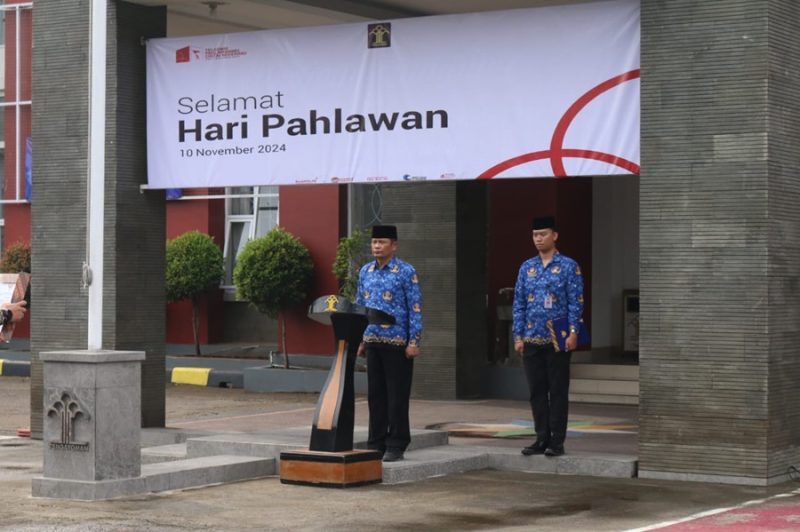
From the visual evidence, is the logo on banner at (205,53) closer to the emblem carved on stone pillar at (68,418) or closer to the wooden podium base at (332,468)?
the wooden podium base at (332,468)

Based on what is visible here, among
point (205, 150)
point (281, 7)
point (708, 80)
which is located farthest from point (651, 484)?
point (281, 7)

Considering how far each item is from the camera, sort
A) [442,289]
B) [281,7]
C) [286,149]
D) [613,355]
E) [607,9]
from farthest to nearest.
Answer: [613,355]
[442,289]
[281,7]
[286,149]
[607,9]

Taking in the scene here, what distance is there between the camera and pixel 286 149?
13.3 m

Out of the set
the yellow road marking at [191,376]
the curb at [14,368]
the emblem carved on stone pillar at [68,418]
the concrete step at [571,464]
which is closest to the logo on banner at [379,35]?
the concrete step at [571,464]

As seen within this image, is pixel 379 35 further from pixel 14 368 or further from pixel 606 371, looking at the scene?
pixel 14 368

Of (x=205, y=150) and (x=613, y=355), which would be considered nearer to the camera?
(x=205, y=150)

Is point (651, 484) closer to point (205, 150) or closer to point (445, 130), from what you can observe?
point (445, 130)

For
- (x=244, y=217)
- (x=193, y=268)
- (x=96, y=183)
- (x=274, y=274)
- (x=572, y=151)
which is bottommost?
(x=274, y=274)

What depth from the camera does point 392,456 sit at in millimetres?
11664

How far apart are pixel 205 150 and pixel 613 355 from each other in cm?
751

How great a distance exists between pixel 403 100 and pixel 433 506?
4014 mm

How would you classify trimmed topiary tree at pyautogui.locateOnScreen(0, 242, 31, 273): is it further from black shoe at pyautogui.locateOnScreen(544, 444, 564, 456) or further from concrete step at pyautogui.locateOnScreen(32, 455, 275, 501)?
black shoe at pyautogui.locateOnScreen(544, 444, 564, 456)

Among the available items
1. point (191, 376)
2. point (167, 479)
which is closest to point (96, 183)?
point (167, 479)

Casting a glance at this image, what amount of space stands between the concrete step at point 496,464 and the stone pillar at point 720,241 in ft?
1.15
